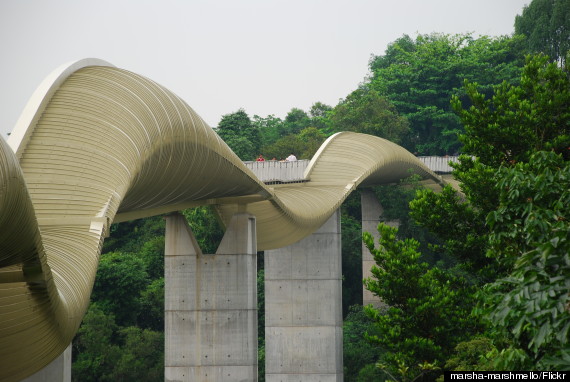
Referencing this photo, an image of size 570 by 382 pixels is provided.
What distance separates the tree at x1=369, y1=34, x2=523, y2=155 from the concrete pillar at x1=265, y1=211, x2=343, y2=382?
120 ft

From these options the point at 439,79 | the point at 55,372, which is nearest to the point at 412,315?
the point at 55,372

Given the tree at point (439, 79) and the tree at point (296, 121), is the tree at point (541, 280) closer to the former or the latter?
the tree at point (439, 79)

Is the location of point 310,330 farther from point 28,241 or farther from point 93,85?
point 28,241

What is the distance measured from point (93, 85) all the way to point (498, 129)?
10029mm

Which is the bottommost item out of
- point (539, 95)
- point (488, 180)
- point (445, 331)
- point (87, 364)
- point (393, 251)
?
point (87, 364)

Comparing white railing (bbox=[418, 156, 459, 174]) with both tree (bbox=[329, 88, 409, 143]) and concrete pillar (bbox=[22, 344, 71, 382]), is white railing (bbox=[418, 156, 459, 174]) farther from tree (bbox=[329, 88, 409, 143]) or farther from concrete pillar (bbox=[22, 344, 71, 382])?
concrete pillar (bbox=[22, 344, 71, 382])

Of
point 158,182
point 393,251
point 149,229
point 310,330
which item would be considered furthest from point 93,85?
point 149,229

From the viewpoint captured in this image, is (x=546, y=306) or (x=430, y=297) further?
(x=430, y=297)

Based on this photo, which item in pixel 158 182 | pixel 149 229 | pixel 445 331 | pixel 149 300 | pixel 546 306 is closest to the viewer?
pixel 546 306

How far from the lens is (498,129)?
81.5 feet

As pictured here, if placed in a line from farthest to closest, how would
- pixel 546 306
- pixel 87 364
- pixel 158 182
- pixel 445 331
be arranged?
1. pixel 87 364
2. pixel 445 331
3. pixel 158 182
4. pixel 546 306

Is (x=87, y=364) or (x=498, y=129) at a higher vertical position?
(x=498, y=129)

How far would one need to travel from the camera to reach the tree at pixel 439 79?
260ft

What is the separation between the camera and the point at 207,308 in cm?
3159
